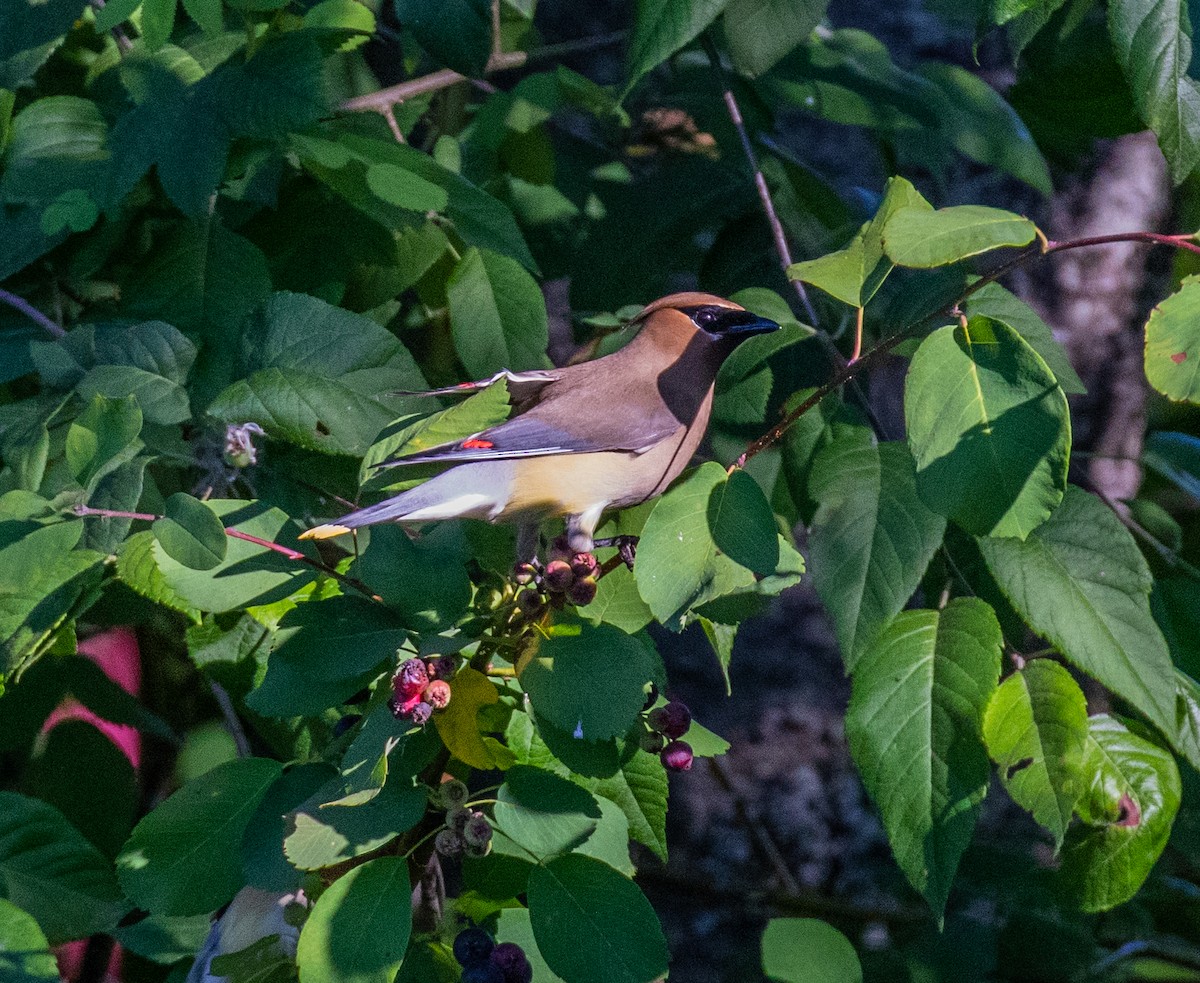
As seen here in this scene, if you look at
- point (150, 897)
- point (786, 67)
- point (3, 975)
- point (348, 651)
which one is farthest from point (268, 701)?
point (786, 67)

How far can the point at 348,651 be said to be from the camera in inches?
53.6

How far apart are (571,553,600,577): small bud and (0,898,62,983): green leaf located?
2.63 ft

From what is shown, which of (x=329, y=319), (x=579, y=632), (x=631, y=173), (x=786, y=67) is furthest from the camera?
(x=631, y=173)

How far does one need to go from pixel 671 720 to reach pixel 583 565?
0.23m

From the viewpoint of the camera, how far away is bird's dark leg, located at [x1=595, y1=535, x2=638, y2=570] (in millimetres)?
1596

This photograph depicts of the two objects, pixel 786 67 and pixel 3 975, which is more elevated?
pixel 786 67

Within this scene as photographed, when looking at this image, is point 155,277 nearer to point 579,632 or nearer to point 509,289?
point 509,289

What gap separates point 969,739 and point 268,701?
33.1 inches

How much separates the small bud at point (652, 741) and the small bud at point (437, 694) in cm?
29

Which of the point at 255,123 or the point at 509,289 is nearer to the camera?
the point at 255,123

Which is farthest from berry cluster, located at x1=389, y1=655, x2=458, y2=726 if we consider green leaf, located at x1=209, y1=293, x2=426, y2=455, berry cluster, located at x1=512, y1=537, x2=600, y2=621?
green leaf, located at x1=209, y1=293, x2=426, y2=455

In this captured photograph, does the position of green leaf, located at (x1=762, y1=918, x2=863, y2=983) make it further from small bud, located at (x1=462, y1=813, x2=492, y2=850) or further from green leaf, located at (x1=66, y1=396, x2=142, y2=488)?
green leaf, located at (x1=66, y1=396, x2=142, y2=488)

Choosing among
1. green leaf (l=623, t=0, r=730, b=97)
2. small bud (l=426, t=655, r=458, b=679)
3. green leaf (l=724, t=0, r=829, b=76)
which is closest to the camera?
small bud (l=426, t=655, r=458, b=679)

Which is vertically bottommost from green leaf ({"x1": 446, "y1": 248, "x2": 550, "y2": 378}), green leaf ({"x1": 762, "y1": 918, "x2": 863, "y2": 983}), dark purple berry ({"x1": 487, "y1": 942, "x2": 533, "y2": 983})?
green leaf ({"x1": 762, "y1": 918, "x2": 863, "y2": 983})
